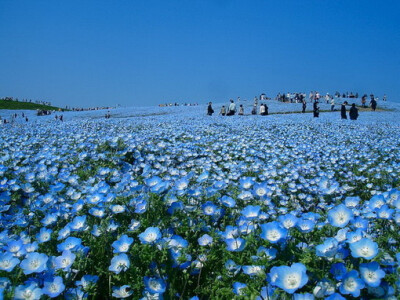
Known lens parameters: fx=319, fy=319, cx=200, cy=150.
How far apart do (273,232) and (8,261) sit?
134cm

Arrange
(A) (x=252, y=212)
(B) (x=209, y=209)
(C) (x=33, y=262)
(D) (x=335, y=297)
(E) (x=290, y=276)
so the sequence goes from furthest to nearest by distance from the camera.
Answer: (B) (x=209, y=209) → (A) (x=252, y=212) → (C) (x=33, y=262) → (E) (x=290, y=276) → (D) (x=335, y=297)

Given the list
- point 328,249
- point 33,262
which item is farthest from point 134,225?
point 328,249

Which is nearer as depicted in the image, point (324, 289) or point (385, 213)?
point (324, 289)

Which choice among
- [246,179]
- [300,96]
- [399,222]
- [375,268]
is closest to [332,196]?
[246,179]

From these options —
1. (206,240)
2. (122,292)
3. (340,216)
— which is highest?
(340,216)

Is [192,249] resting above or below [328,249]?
below

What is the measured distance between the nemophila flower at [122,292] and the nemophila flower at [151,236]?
0.24 metres

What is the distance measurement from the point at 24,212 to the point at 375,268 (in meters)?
2.45

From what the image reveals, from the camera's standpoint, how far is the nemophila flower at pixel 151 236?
1.70 metres

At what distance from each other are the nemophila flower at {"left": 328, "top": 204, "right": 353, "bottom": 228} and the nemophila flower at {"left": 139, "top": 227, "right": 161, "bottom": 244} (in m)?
0.92

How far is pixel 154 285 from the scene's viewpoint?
1.59 metres

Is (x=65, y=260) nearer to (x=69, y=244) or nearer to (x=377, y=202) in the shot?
(x=69, y=244)

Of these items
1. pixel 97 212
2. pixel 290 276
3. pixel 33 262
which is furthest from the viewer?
pixel 97 212

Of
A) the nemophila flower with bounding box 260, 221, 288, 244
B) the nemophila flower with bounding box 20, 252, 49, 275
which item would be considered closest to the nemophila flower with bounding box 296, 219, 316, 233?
the nemophila flower with bounding box 260, 221, 288, 244
